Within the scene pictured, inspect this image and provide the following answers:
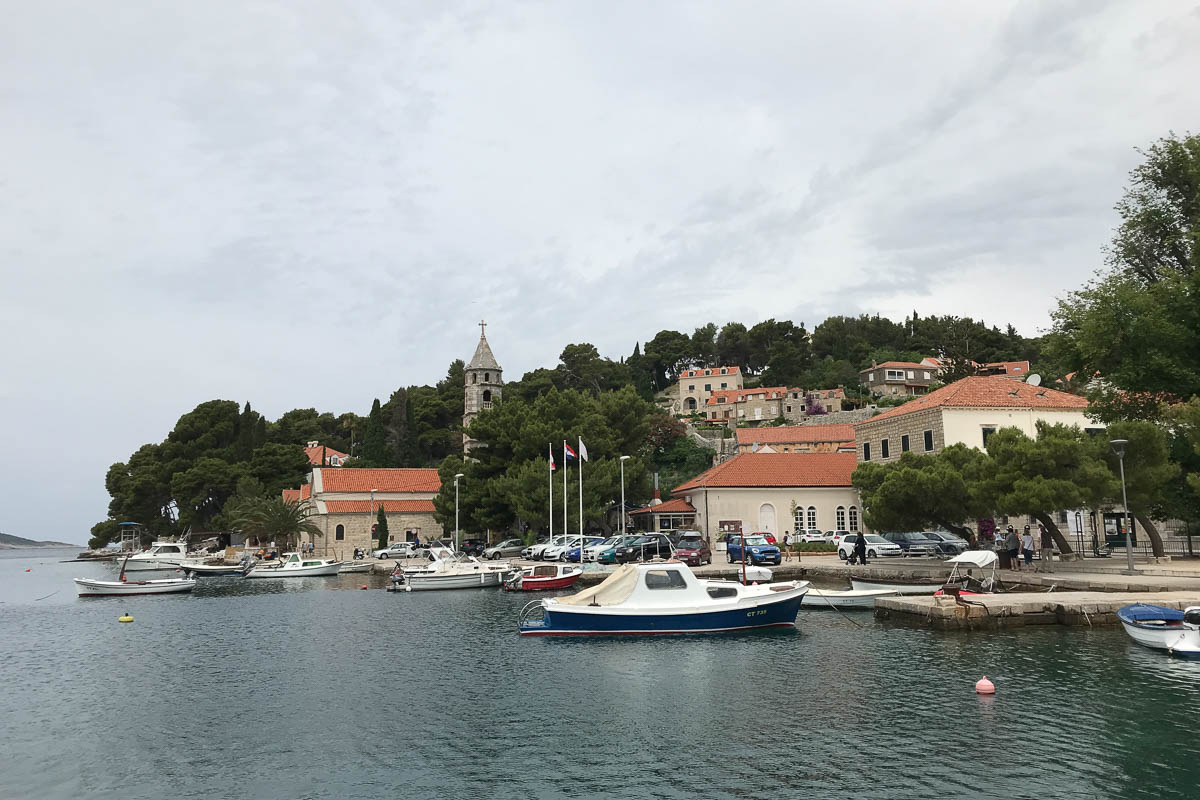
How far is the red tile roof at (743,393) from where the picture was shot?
113188 millimetres

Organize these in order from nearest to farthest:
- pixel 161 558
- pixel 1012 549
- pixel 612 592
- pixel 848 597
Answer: pixel 612 592, pixel 848 597, pixel 1012 549, pixel 161 558

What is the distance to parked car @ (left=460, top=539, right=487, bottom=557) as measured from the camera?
6153cm

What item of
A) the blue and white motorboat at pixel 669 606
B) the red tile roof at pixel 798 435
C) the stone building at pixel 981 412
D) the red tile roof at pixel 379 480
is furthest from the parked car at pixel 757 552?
the red tile roof at pixel 798 435

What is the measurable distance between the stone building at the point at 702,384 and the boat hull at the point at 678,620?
325ft

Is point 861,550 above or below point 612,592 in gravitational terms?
above

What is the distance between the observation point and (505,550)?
5812 cm

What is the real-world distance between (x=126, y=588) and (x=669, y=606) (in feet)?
115

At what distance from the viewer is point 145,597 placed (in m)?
44.5

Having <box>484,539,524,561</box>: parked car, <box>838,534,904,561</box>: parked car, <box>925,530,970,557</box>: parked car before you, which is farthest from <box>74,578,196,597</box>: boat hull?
<box>925,530,970,557</box>: parked car

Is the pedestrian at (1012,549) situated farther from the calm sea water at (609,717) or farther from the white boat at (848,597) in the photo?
the calm sea water at (609,717)

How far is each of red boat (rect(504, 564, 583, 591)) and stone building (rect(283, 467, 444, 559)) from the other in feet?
104

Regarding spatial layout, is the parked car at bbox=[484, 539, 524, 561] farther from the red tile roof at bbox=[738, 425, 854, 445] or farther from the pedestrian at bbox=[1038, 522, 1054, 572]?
the pedestrian at bbox=[1038, 522, 1054, 572]

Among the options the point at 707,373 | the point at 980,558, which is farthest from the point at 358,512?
the point at 707,373

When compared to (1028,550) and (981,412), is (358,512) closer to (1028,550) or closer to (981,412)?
(981,412)
